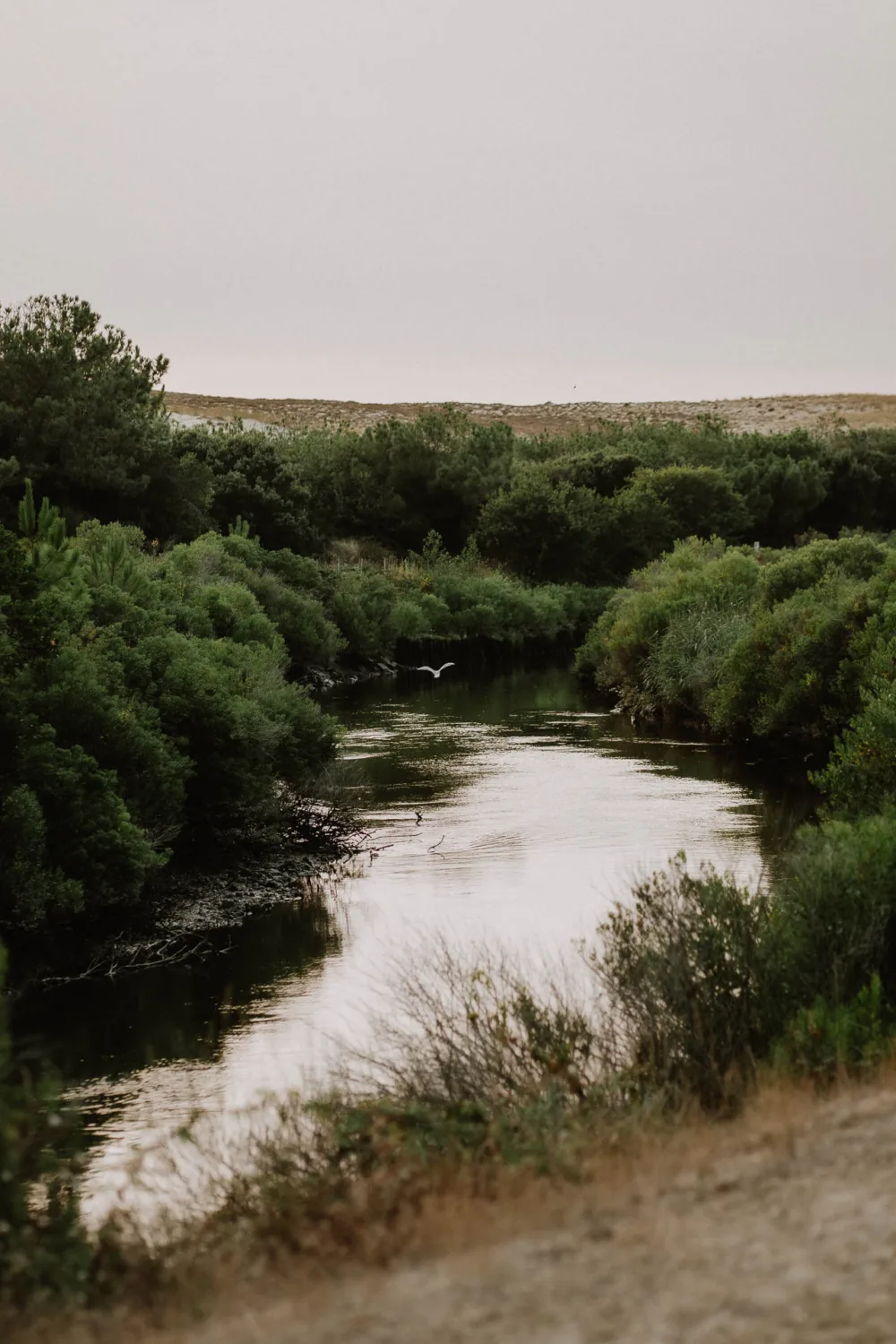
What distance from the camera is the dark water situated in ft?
52.5

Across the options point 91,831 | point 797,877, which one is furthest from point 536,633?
point 797,877

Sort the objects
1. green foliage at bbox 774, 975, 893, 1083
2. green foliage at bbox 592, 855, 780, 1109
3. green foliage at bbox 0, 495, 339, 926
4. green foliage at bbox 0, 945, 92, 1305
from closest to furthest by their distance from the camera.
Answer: green foliage at bbox 0, 945, 92, 1305 < green foliage at bbox 774, 975, 893, 1083 < green foliage at bbox 592, 855, 780, 1109 < green foliage at bbox 0, 495, 339, 926

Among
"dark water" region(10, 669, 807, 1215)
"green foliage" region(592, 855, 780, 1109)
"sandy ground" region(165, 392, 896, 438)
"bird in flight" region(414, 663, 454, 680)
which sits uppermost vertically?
"sandy ground" region(165, 392, 896, 438)

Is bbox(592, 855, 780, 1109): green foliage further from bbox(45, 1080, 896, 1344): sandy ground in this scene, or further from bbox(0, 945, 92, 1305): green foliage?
bbox(0, 945, 92, 1305): green foliage

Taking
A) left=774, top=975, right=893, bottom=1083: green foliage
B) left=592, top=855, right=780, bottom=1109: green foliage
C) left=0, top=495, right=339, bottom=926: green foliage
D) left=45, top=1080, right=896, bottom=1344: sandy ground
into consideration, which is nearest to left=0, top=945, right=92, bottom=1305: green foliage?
left=45, top=1080, right=896, bottom=1344: sandy ground

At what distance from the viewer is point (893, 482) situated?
86.5 m

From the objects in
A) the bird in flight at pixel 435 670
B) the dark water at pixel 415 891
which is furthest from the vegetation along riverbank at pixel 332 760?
the bird in flight at pixel 435 670

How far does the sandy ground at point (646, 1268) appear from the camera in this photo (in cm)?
634

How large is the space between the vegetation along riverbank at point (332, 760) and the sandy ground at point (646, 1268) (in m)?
0.48

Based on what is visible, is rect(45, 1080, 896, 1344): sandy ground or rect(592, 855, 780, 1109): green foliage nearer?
rect(45, 1080, 896, 1344): sandy ground

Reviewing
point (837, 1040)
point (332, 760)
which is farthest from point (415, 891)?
point (837, 1040)

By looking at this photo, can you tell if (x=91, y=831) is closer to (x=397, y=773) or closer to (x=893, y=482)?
(x=397, y=773)

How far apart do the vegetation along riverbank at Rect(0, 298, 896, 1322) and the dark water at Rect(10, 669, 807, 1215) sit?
130cm

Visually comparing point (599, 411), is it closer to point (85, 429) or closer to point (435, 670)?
point (435, 670)
